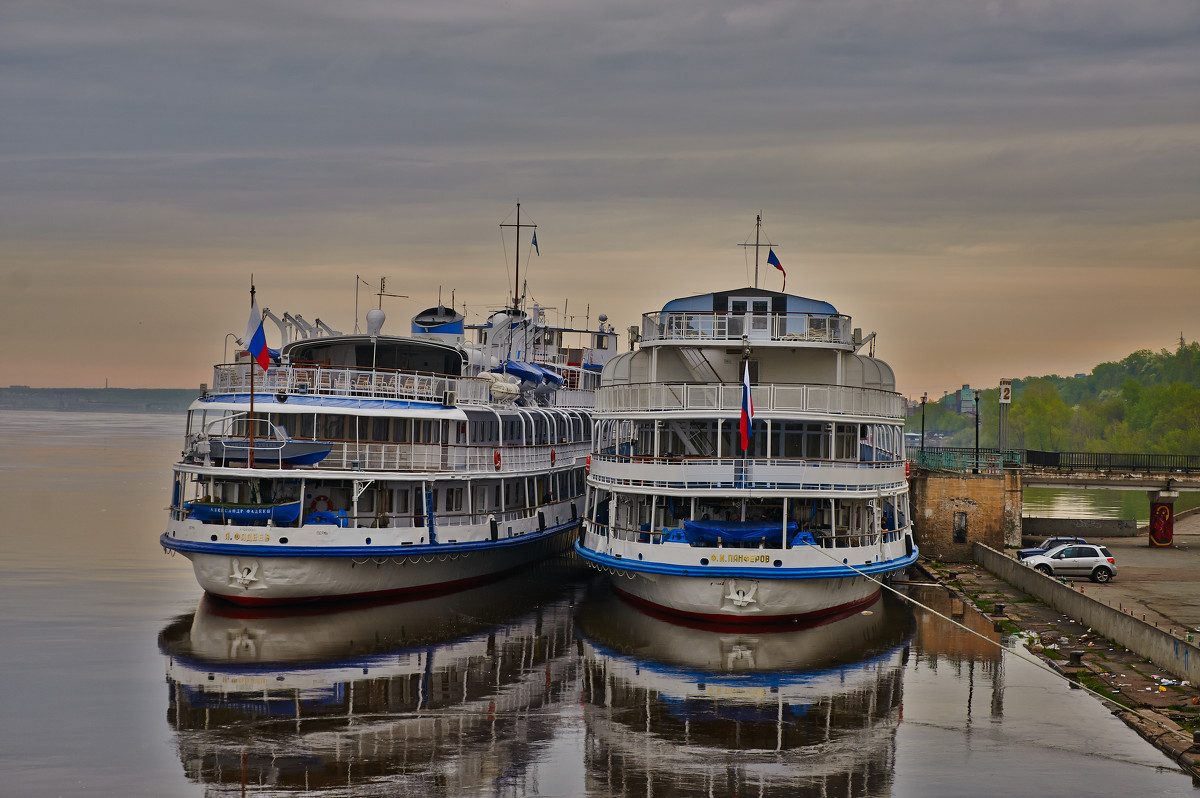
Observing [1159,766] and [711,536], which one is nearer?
[1159,766]

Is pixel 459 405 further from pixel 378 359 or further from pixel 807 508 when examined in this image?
pixel 807 508

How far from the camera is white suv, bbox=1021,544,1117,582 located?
3988 cm

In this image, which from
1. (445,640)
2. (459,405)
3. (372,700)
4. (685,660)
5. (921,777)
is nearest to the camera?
(921,777)

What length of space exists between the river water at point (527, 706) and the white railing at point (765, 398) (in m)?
6.02

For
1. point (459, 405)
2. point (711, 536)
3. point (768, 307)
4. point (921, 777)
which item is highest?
point (768, 307)

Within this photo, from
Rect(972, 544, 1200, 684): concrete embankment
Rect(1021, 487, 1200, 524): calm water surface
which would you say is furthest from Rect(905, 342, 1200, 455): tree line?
Rect(972, 544, 1200, 684): concrete embankment

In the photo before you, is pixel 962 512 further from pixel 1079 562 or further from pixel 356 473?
pixel 356 473

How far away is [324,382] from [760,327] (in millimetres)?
13177

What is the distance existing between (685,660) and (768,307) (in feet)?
39.7

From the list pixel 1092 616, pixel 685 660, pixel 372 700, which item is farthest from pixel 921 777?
pixel 1092 616

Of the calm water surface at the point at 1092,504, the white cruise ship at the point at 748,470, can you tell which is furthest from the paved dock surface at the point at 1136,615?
the calm water surface at the point at 1092,504

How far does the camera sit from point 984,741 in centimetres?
2208

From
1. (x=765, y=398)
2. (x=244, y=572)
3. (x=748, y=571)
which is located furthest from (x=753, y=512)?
(x=244, y=572)

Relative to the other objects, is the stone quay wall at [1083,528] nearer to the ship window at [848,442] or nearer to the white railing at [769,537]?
the ship window at [848,442]
